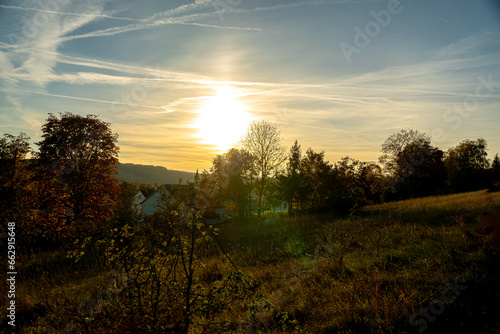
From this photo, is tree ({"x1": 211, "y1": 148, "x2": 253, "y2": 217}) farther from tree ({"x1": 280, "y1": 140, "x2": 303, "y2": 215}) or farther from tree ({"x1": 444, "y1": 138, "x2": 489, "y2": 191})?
tree ({"x1": 444, "y1": 138, "x2": 489, "y2": 191})

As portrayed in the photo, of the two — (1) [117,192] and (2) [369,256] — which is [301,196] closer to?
(1) [117,192]

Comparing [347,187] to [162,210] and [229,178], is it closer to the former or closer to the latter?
[229,178]

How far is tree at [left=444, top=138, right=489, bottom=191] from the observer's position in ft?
139

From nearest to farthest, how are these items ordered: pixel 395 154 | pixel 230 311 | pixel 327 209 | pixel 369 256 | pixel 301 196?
1. pixel 230 311
2. pixel 369 256
3. pixel 327 209
4. pixel 301 196
5. pixel 395 154

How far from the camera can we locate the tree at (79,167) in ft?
58.6

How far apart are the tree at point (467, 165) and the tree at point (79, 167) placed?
4811 cm

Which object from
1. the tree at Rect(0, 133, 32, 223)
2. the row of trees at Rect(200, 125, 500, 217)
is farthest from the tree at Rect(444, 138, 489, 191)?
the tree at Rect(0, 133, 32, 223)

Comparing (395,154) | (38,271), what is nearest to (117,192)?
(38,271)

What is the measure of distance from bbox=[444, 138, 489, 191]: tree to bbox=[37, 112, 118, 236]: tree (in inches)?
1894

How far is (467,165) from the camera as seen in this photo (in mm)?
47375

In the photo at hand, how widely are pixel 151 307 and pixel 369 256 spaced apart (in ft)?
17.5

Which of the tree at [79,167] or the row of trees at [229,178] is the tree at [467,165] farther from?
the tree at [79,167]

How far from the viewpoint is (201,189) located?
2879 millimetres

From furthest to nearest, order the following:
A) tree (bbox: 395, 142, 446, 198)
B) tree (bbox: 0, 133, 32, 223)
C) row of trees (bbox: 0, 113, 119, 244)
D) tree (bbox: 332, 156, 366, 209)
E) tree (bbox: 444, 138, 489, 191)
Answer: tree (bbox: 444, 138, 489, 191) → tree (bbox: 395, 142, 446, 198) → tree (bbox: 332, 156, 366, 209) → row of trees (bbox: 0, 113, 119, 244) → tree (bbox: 0, 133, 32, 223)
